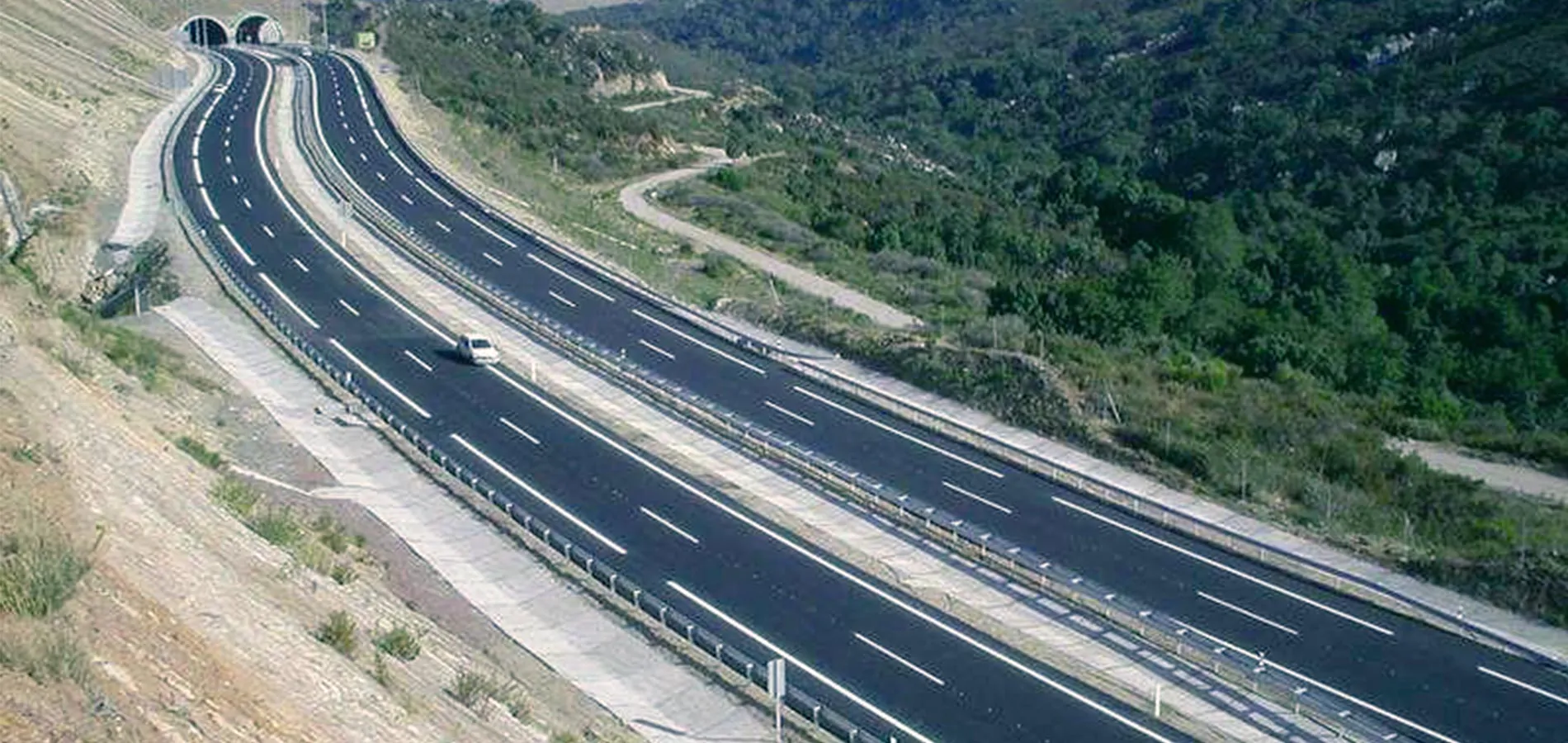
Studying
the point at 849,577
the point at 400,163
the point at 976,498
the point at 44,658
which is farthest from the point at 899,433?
the point at 400,163

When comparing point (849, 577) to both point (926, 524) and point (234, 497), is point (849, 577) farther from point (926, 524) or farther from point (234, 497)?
point (234, 497)

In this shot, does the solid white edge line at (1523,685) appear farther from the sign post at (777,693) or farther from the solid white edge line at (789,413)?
the solid white edge line at (789,413)

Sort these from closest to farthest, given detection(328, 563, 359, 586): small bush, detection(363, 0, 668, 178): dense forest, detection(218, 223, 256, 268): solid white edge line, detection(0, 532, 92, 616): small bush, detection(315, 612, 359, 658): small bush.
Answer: detection(0, 532, 92, 616): small bush < detection(315, 612, 359, 658): small bush < detection(328, 563, 359, 586): small bush < detection(218, 223, 256, 268): solid white edge line < detection(363, 0, 668, 178): dense forest

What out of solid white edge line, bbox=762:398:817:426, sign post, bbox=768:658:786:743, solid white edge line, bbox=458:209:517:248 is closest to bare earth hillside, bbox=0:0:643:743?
sign post, bbox=768:658:786:743

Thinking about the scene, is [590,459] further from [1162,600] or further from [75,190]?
[75,190]

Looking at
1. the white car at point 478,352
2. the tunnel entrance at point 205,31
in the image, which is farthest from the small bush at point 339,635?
the tunnel entrance at point 205,31

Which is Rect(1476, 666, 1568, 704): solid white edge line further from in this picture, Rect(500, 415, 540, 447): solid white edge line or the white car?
the white car
